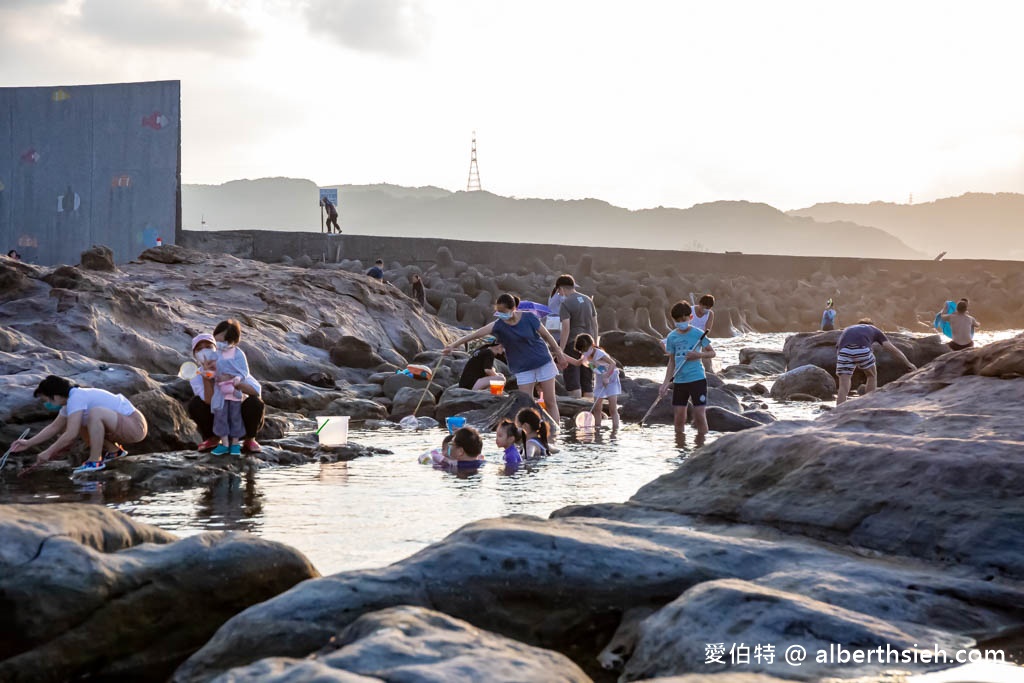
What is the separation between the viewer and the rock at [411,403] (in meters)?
14.3

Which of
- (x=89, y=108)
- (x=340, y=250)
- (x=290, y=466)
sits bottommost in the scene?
(x=290, y=466)

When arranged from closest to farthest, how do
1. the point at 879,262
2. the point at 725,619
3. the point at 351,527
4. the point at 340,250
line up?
the point at 725,619
the point at 351,527
the point at 340,250
the point at 879,262

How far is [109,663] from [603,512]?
2.95 meters

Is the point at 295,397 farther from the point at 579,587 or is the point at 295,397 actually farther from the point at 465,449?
the point at 579,587

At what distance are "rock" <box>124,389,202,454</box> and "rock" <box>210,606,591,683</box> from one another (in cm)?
693

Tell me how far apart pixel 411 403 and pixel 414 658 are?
11.1 meters

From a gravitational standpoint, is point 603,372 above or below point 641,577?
above

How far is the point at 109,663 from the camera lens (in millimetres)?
4324

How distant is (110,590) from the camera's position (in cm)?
437

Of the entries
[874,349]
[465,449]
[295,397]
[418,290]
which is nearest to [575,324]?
[295,397]

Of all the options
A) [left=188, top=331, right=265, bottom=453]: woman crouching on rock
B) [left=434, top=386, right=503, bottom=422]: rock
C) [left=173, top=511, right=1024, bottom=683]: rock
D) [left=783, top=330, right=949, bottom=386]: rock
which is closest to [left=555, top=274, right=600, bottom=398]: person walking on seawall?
[left=434, top=386, right=503, bottom=422]: rock

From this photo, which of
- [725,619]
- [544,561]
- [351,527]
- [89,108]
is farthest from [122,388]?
[89,108]

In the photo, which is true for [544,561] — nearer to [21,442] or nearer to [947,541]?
[947,541]

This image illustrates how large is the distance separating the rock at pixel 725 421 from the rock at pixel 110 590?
29.2ft
